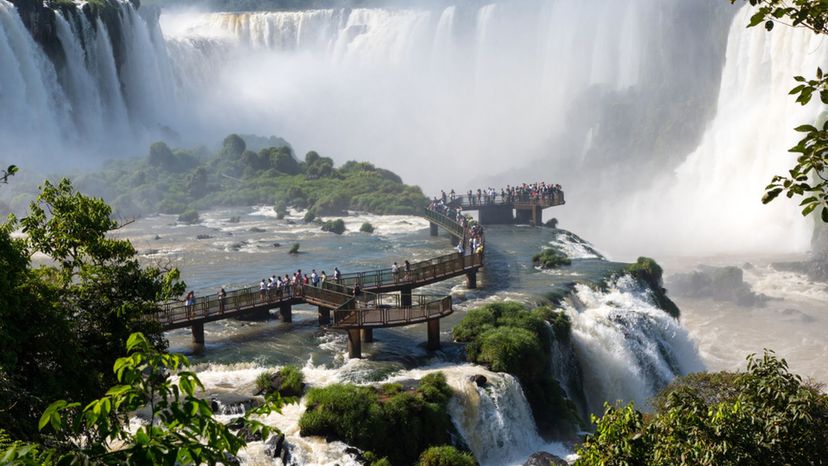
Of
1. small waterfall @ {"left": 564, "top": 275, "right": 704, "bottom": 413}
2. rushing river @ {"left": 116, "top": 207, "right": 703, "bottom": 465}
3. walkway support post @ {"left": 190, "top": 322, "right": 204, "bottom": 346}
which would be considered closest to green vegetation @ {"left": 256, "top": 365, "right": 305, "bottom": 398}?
rushing river @ {"left": 116, "top": 207, "right": 703, "bottom": 465}

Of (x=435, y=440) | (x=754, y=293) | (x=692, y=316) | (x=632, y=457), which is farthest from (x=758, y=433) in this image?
(x=754, y=293)

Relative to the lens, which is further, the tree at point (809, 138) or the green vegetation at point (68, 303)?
the green vegetation at point (68, 303)

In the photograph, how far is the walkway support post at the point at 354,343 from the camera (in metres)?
20.6

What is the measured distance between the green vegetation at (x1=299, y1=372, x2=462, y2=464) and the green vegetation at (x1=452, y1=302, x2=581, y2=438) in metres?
2.97

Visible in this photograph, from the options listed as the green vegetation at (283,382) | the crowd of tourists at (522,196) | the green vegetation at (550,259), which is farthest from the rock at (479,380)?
the crowd of tourists at (522,196)

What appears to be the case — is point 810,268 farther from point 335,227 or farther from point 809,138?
point 809,138

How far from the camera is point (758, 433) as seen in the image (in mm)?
8859

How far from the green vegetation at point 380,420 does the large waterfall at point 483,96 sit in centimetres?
3821

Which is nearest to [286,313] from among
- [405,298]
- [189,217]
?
[405,298]

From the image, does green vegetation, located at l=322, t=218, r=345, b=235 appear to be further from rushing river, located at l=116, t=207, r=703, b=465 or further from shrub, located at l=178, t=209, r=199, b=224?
shrub, located at l=178, t=209, r=199, b=224

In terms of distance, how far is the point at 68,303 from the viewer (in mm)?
11672

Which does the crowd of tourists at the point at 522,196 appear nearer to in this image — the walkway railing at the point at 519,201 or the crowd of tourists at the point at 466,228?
the walkway railing at the point at 519,201

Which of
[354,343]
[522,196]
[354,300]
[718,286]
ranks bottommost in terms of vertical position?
[718,286]

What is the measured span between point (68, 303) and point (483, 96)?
88.7 meters
